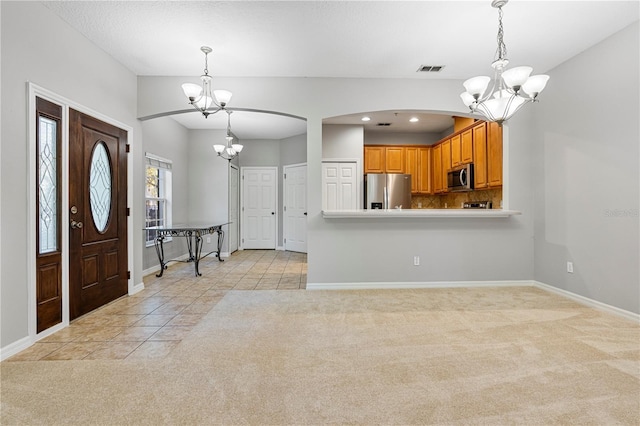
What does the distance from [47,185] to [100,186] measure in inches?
28.1

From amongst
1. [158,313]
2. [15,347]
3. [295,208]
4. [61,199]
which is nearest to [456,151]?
[295,208]

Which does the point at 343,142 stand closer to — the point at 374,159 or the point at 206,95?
the point at 374,159

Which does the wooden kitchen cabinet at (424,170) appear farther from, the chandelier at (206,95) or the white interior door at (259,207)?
the chandelier at (206,95)

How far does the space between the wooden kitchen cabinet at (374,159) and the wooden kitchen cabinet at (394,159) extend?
86 millimetres

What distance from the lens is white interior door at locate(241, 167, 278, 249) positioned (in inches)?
320

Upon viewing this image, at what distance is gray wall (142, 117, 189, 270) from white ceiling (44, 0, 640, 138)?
64.2 inches

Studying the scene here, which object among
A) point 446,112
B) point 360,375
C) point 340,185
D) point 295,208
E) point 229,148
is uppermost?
point 446,112

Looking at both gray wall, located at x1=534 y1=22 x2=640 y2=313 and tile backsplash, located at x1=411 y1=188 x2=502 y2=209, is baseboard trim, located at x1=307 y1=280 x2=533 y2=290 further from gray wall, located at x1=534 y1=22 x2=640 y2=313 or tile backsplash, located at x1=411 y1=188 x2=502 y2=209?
tile backsplash, located at x1=411 y1=188 x2=502 y2=209

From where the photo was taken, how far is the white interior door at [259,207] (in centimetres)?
812

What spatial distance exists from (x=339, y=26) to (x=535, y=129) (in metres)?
2.96

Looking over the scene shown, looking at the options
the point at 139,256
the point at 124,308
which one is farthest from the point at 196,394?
the point at 139,256

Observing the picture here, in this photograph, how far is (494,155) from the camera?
4.70 m

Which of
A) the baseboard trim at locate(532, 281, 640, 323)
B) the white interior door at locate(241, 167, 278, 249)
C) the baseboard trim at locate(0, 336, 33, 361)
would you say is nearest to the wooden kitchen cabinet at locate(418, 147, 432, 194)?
the baseboard trim at locate(532, 281, 640, 323)

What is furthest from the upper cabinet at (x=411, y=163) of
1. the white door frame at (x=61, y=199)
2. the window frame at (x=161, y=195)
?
the white door frame at (x=61, y=199)
